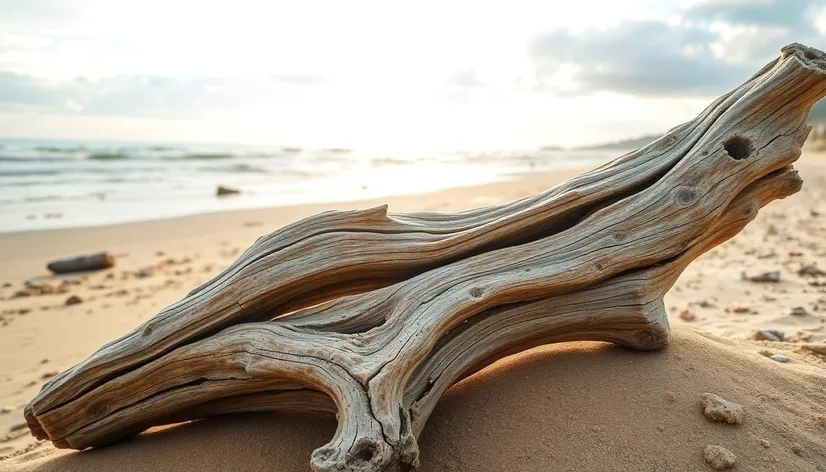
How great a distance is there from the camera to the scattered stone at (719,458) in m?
2.70

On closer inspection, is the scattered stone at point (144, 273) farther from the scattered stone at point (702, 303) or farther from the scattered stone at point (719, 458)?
the scattered stone at point (719, 458)

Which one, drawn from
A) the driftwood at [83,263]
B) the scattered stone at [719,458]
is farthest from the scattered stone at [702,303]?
the driftwood at [83,263]

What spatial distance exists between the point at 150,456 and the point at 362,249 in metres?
1.61

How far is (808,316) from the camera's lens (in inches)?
201

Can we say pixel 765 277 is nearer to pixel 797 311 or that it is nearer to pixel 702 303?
pixel 702 303

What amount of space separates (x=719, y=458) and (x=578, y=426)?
638mm

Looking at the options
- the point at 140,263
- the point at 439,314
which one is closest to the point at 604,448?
the point at 439,314

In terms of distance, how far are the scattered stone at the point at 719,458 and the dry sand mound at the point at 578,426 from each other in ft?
0.11

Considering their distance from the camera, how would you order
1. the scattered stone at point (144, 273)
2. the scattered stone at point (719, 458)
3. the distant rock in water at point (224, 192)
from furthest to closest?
the distant rock in water at point (224, 192)
the scattered stone at point (144, 273)
the scattered stone at point (719, 458)

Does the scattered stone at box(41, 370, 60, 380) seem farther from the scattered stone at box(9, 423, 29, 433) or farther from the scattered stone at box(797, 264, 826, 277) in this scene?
the scattered stone at box(797, 264, 826, 277)

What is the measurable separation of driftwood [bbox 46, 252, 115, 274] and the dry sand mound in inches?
212

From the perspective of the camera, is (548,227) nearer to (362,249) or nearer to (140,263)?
(362,249)

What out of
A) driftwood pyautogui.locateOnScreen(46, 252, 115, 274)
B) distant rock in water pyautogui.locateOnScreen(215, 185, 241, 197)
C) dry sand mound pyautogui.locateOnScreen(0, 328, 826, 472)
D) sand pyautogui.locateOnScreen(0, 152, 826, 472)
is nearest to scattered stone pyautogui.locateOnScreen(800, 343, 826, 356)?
sand pyautogui.locateOnScreen(0, 152, 826, 472)

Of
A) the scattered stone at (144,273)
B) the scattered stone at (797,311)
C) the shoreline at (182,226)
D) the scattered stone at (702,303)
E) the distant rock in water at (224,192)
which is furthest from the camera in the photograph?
the distant rock in water at (224,192)
